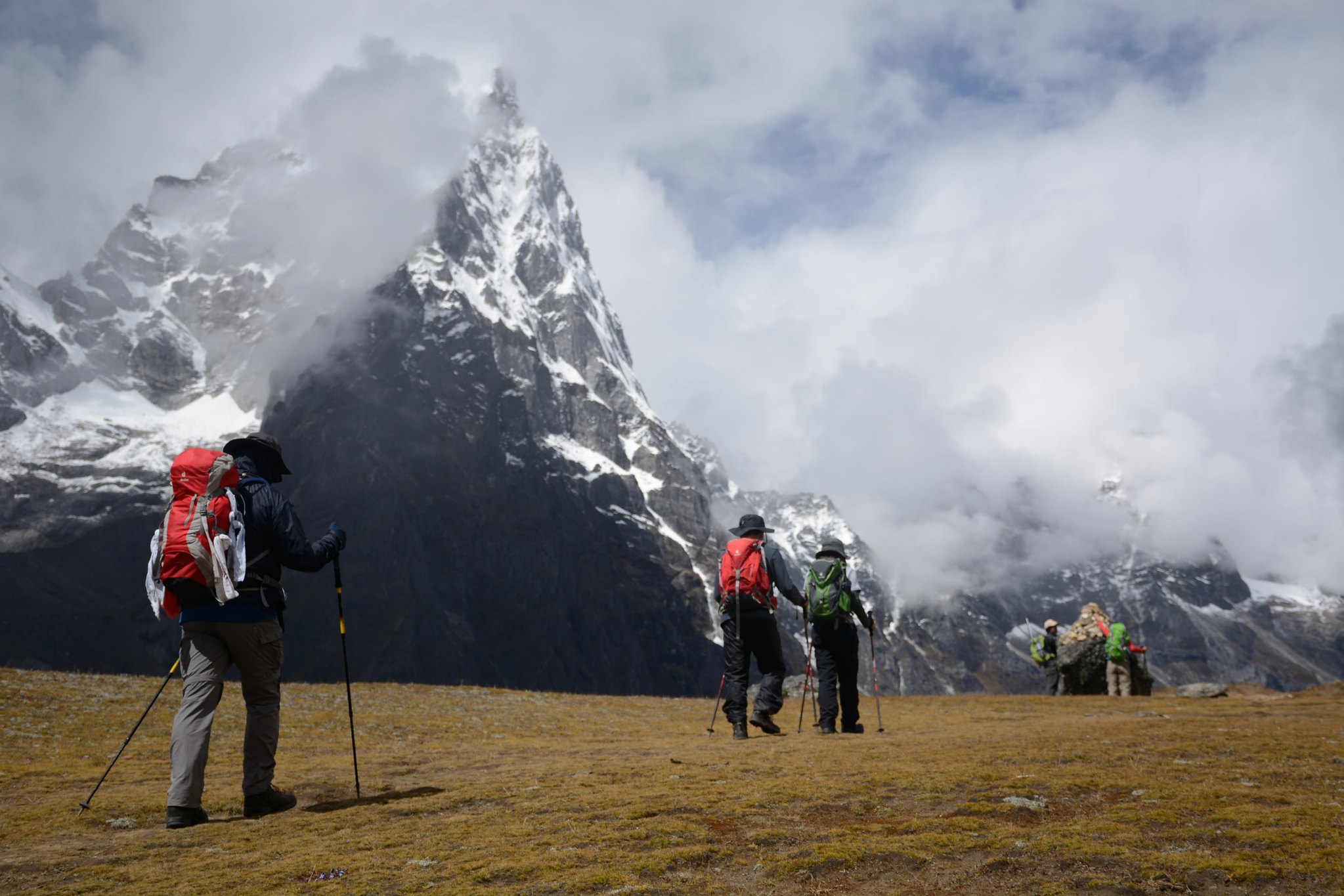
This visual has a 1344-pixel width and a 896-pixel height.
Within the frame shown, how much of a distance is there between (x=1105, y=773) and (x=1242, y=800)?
1.56m

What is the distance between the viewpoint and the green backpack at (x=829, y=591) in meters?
15.6

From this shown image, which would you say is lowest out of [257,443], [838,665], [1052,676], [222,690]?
[1052,676]

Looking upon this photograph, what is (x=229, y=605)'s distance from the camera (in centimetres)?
977

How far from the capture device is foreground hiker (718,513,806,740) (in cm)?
1568

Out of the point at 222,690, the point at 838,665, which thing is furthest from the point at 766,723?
the point at 222,690

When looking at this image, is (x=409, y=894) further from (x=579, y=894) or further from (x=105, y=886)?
(x=105, y=886)

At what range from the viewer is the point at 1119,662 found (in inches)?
1090

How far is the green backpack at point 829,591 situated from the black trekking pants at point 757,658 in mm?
773

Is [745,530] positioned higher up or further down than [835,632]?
higher up

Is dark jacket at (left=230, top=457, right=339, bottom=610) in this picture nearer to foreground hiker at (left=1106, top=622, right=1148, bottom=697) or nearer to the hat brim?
the hat brim

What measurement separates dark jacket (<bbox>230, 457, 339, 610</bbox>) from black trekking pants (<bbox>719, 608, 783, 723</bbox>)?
25.1ft

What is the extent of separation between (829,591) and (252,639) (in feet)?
29.9

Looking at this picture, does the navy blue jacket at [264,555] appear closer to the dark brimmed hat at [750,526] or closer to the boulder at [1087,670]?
the dark brimmed hat at [750,526]

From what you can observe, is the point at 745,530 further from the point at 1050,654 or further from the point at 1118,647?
the point at 1050,654
